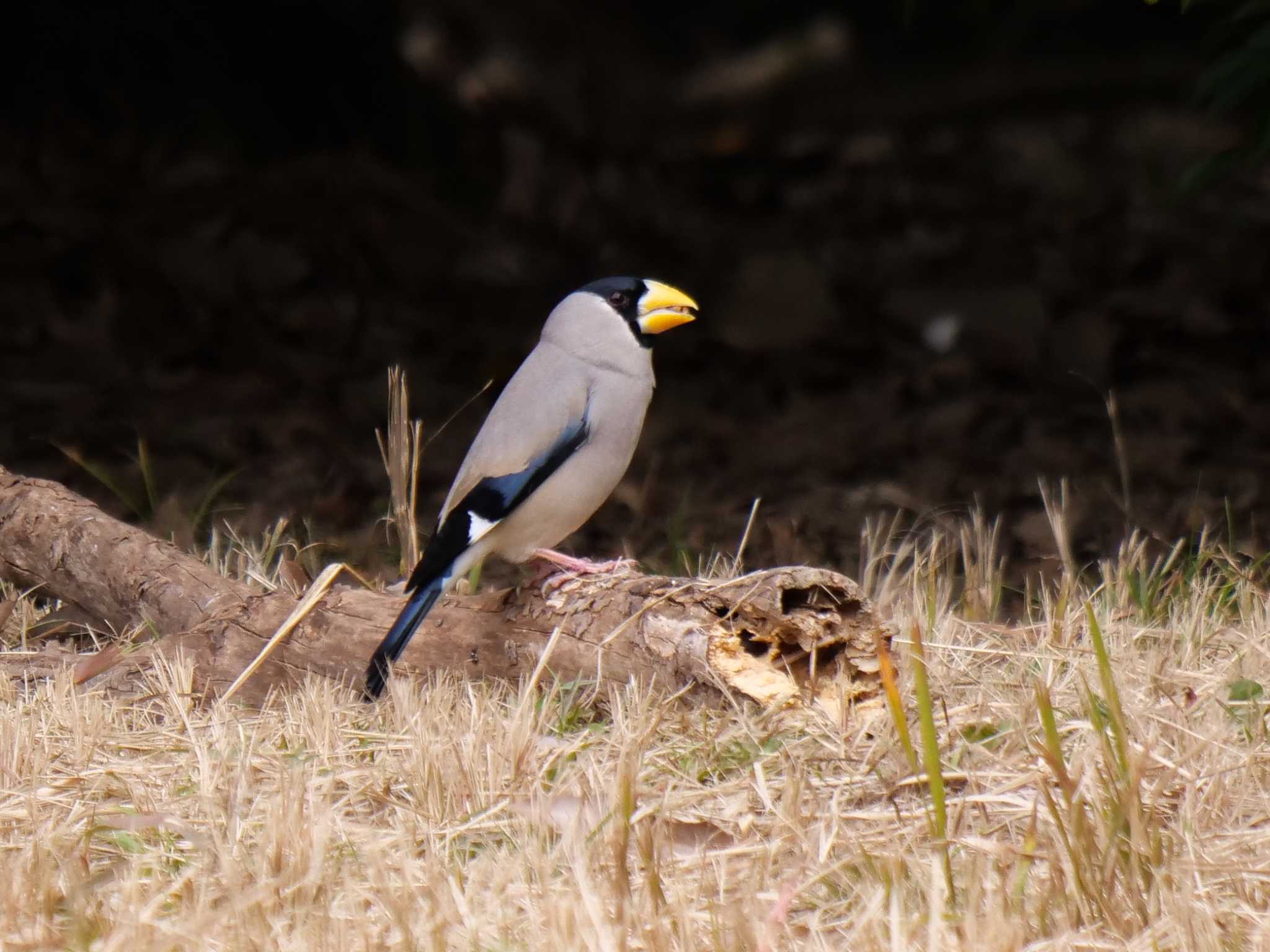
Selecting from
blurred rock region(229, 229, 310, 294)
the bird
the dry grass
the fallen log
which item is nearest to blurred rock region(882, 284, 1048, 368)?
blurred rock region(229, 229, 310, 294)

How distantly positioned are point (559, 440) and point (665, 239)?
5.04 meters

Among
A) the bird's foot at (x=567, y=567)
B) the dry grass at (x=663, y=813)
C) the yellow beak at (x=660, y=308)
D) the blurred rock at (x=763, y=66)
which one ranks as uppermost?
the blurred rock at (x=763, y=66)

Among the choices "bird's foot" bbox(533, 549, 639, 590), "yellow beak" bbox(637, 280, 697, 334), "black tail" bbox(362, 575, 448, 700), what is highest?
"yellow beak" bbox(637, 280, 697, 334)

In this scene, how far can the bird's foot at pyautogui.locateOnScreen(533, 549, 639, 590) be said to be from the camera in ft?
12.2

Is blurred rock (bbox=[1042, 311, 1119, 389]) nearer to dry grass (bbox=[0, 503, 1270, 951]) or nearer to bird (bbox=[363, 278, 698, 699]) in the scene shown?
bird (bbox=[363, 278, 698, 699])

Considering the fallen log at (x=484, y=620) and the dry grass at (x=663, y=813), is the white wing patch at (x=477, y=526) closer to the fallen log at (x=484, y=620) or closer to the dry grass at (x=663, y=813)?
the fallen log at (x=484, y=620)

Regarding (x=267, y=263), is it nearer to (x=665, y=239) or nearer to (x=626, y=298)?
(x=665, y=239)

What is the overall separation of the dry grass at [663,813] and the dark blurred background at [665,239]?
271 centimetres

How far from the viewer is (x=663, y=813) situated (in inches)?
108

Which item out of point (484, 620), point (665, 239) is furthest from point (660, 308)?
point (665, 239)

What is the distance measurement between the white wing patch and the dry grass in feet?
1.30

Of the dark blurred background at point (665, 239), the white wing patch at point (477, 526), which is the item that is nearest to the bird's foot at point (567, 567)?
the white wing patch at point (477, 526)

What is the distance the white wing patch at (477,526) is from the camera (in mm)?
3875

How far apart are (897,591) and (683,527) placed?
154cm
